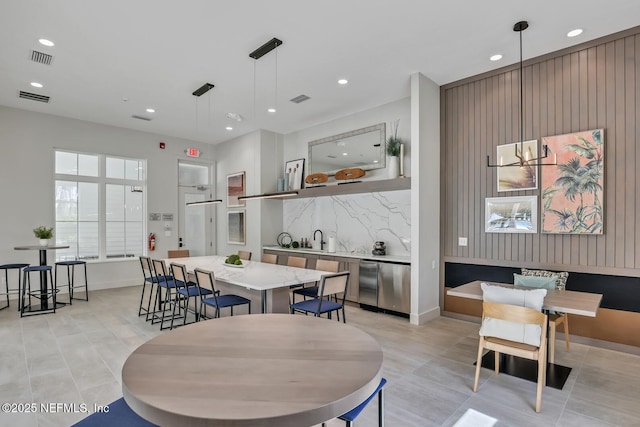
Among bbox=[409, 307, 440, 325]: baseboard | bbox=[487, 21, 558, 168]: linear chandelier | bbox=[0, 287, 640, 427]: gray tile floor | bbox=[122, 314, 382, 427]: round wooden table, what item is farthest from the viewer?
bbox=[409, 307, 440, 325]: baseboard

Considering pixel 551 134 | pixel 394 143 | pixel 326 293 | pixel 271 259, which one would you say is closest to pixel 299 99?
pixel 394 143

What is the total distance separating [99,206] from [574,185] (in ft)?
26.6

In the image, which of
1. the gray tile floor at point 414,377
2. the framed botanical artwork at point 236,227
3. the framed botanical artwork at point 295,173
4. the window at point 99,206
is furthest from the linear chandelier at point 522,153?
the window at point 99,206

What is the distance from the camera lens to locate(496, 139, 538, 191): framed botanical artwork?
4071 millimetres

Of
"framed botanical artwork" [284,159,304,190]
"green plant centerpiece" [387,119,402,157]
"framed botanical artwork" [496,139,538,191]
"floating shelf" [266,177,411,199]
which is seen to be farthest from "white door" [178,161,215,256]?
"framed botanical artwork" [496,139,538,191]

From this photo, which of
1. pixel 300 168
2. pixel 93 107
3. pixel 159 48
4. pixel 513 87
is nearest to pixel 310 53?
pixel 159 48

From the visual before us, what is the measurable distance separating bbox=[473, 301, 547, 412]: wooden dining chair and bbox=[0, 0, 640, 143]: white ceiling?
274cm

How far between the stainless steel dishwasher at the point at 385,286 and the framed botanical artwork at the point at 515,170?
1.67m

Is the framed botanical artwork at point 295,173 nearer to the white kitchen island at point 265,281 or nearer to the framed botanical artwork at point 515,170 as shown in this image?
the white kitchen island at point 265,281

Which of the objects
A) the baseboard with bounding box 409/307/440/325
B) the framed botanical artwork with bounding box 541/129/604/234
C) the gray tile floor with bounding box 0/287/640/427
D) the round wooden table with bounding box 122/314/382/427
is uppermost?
the framed botanical artwork with bounding box 541/129/604/234

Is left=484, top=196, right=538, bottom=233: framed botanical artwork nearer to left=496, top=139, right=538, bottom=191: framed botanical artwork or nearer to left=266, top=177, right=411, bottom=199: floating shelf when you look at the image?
left=496, top=139, right=538, bottom=191: framed botanical artwork

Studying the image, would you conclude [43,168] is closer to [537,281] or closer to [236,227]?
[236,227]

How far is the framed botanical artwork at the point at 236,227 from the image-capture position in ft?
25.2

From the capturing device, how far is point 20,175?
5.91 metres
